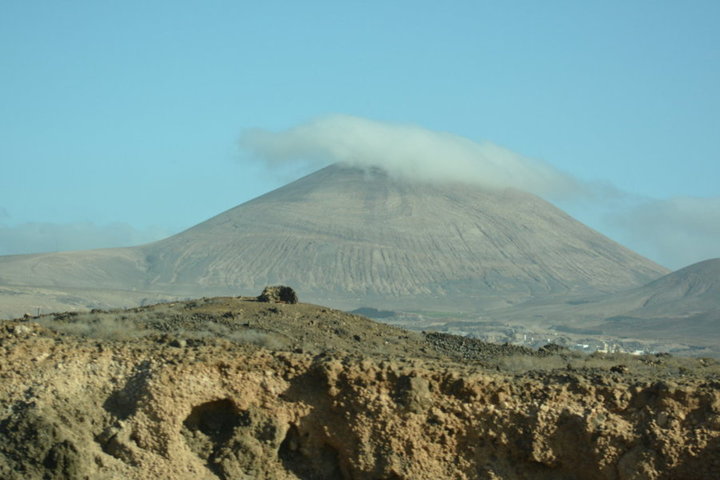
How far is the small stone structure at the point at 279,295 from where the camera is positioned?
23328mm

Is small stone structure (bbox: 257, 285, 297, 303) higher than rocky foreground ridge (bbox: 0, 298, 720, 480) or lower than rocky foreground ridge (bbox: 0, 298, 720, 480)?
higher

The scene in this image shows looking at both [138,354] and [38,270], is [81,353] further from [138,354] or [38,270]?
[38,270]

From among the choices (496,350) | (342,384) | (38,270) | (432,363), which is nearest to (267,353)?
(342,384)

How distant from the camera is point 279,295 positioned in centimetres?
2375

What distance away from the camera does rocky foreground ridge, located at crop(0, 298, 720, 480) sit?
49.7 ft

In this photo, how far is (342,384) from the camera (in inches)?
614

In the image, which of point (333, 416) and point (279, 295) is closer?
point (333, 416)

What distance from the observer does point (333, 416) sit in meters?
15.6

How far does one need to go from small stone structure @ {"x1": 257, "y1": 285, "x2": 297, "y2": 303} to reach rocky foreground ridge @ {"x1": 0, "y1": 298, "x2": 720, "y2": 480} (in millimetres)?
7195

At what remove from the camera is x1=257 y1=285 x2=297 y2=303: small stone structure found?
918 inches

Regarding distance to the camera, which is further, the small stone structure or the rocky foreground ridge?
the small stone structure

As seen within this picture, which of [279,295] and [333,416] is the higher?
[279,295]

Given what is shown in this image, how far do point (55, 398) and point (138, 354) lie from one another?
1.20 meters

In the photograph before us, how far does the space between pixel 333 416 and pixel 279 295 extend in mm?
8359
